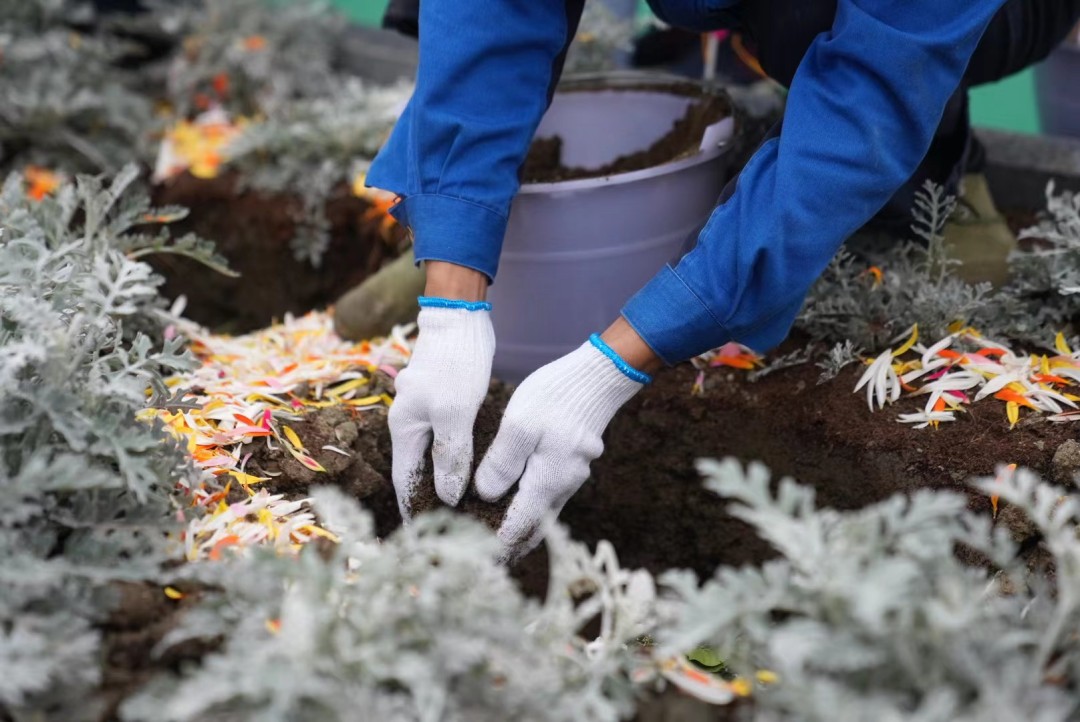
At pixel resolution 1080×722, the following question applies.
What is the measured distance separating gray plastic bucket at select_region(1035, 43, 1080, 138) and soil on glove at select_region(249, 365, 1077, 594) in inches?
51.0

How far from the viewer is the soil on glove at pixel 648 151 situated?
231 centimetres

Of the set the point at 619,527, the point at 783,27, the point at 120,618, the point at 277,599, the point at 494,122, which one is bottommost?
the point at 619,527

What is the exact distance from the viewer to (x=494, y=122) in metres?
1.83

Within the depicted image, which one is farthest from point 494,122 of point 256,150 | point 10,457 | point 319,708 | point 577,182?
point 256,150

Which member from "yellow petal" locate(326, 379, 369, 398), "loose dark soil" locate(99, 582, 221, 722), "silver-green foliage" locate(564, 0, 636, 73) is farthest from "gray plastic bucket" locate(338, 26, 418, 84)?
"loose dark soil" locate(99, 582, 221, 722)

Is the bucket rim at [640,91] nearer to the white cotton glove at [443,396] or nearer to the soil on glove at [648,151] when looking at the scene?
the soil on glove at [648,151]

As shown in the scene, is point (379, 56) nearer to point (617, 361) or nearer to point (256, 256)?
point (256, 256)

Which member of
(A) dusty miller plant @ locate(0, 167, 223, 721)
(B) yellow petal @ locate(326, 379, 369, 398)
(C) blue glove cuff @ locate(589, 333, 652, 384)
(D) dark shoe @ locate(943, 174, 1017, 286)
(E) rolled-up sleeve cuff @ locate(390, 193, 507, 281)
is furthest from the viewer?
(D) dark shoe @ locate(943, 174, 1017, 286)

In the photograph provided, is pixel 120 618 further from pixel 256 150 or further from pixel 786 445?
pixel 256 150

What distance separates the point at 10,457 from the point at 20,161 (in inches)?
93.3

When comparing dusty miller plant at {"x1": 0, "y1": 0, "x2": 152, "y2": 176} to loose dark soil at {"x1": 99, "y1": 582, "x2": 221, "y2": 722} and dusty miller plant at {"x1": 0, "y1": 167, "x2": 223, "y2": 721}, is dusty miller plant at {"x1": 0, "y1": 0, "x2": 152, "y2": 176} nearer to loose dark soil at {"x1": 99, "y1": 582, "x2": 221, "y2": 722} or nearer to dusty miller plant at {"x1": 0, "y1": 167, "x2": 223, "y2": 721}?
dusty miller plant at {"x1": 0, "y1": 167, "x2": 223, "y2": 721}

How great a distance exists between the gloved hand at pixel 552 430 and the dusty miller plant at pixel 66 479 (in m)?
0.50

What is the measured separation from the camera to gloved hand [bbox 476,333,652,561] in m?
1.68

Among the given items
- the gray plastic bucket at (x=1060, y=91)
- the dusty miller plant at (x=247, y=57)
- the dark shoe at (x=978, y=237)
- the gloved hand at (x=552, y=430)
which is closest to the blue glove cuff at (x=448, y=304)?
the gloved hand at (x=552, y=430)
